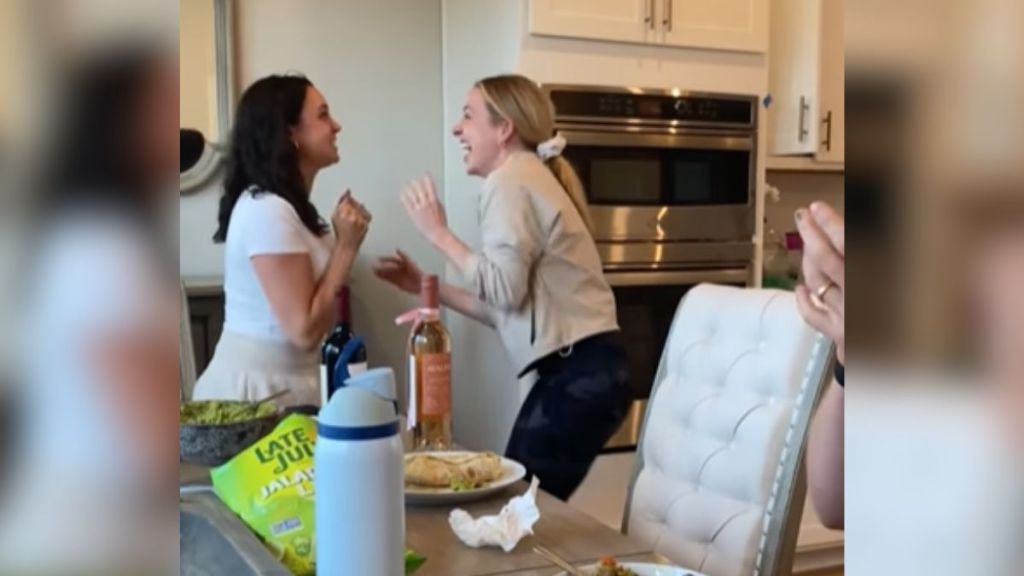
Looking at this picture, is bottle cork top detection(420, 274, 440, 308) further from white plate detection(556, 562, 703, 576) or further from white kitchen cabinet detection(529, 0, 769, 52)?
white kitchen cabinet detection(529, 0, 769, 52)

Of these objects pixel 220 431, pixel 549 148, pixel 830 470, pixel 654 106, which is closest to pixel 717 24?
pixel 654 106

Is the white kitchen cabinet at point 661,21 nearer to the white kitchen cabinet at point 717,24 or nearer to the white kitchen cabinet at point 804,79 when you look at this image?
the white kitchen cabinet at point 717,24

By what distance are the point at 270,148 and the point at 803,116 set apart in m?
1.74

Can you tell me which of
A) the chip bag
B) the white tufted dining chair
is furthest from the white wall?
the chip bag

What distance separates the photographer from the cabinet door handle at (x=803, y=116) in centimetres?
298

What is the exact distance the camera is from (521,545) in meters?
1.06

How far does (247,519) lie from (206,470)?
44 centimetres

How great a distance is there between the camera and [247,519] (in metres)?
1.00

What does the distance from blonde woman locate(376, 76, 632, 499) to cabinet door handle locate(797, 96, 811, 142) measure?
1.08 m

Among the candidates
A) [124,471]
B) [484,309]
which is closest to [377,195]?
[484,309]

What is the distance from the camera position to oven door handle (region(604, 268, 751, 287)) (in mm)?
2658

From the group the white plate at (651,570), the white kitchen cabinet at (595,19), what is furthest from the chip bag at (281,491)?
the white kitchen cabinet at (595,19)

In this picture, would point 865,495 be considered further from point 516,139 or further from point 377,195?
point 377,195

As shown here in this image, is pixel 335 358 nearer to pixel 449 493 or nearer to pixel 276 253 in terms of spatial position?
pixel 276 253
